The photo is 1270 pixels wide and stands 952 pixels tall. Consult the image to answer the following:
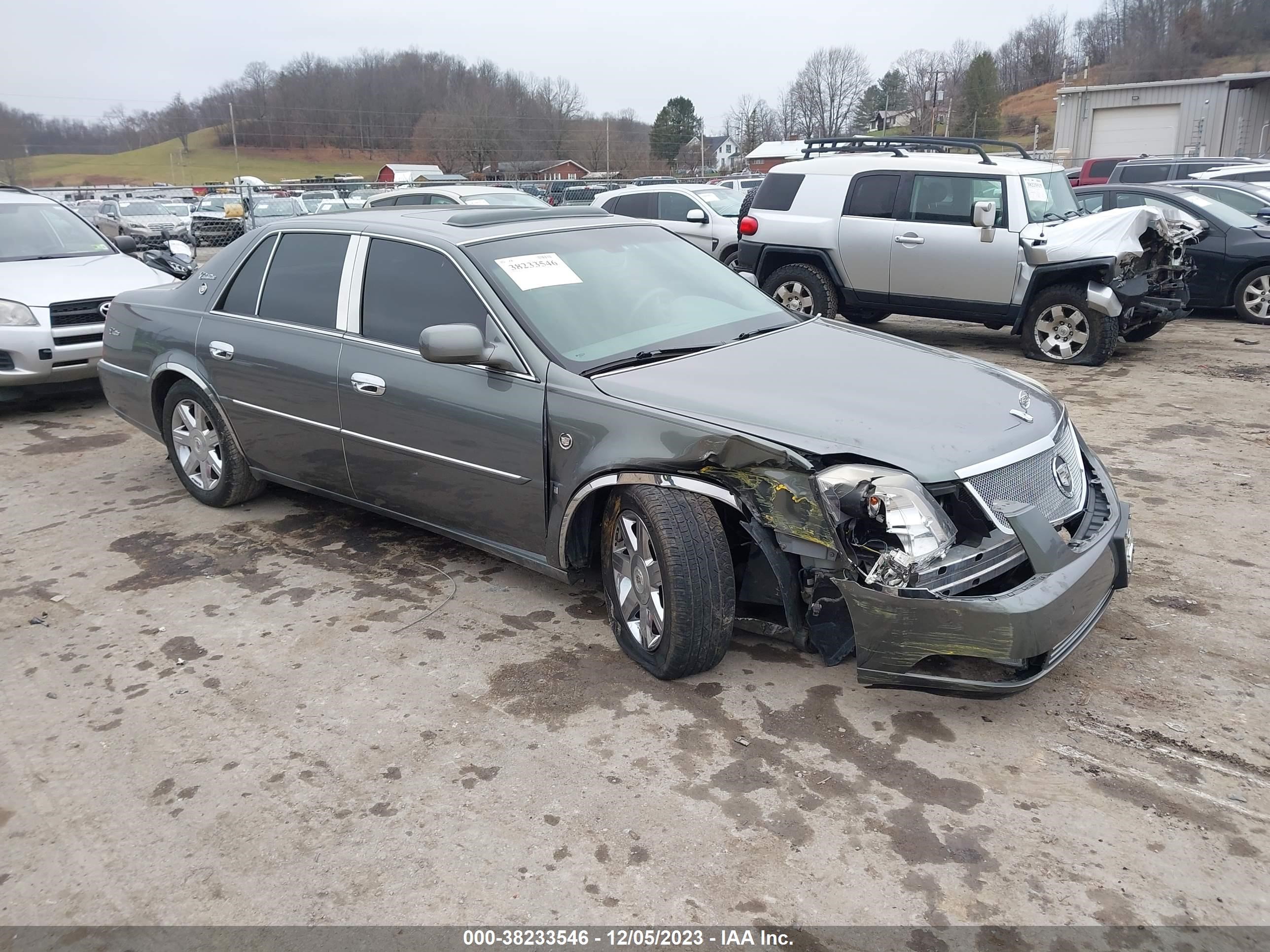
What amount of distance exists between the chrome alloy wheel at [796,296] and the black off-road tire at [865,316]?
394mm

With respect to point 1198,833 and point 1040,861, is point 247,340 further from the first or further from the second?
point 1198,833

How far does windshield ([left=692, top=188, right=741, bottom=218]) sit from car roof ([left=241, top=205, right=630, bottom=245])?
8.79m

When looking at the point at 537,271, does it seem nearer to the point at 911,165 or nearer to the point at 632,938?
the point at 632,938

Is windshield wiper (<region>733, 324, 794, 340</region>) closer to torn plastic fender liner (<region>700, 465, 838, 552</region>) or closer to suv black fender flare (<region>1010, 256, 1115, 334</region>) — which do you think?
torn plastic fender liner (<region>700, 465, 838, 552</region>)

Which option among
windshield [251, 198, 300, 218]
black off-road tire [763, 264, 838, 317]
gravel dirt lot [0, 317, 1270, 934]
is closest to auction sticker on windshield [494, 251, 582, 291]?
gravel dirt lot [0, 317, 1270, 934]

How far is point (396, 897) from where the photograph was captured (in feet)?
8.29

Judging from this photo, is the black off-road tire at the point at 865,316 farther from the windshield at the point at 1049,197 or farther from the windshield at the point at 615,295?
the windshield at the point at 615,295

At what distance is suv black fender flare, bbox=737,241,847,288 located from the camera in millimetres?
9867

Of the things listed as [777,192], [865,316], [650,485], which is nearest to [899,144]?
[777,192]

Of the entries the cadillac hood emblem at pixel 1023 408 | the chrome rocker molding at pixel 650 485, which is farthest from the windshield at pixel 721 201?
the chrome rocker molding at pixel 650 485

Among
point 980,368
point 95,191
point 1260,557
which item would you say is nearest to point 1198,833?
point 980,368

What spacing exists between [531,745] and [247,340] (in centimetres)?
294

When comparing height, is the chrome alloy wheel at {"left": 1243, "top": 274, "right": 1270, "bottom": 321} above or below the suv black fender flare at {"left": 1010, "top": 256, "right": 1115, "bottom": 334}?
below

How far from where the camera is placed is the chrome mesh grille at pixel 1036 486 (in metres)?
3.12
